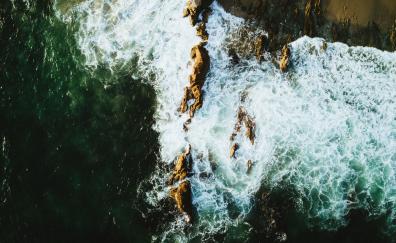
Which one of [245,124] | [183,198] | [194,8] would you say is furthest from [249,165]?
[194,8]

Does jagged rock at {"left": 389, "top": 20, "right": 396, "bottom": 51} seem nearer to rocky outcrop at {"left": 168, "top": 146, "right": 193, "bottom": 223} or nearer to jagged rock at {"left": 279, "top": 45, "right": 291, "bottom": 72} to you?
jagged rock at {"left": 279, "top": 45, "right": 291, "bottom": 72}

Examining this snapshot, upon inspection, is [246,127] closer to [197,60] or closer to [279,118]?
[279,118]

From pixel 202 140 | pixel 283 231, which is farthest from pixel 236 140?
pixel 283 231

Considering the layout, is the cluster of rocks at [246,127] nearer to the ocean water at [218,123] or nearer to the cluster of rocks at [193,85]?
the ocean water at [218,123]

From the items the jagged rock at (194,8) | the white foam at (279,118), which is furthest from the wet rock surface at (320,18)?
the jagged rock at (194,8)

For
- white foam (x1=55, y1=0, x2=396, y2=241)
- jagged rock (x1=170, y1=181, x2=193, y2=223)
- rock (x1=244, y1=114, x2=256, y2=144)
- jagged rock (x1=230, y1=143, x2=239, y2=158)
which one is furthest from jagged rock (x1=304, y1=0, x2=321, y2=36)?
jagged rock (x1=170, y1=181, x2=193, y2=223)
